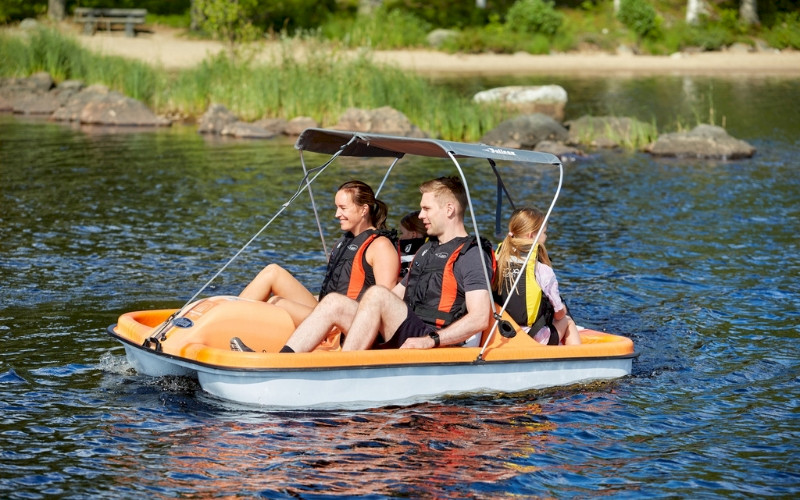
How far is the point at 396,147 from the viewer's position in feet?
31.3

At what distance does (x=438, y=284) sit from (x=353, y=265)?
0.73 metres

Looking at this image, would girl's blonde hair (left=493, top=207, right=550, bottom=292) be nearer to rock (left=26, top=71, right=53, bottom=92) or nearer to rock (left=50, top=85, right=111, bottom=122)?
rock (left=50, top=85, right=111, bottom=122)

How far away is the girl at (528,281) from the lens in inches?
353

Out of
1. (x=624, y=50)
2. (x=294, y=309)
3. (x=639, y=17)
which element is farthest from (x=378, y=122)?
(x=639, y=17)

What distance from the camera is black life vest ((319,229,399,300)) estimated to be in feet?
29.3

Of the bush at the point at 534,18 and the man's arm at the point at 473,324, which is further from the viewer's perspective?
the bush at the point at 534,18

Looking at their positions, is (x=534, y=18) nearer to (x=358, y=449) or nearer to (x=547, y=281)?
(x=547, y=281)

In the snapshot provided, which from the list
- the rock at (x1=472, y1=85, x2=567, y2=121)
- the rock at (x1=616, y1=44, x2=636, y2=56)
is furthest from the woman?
the rock at (x1=616, y1=44, x2=636, y2=56)

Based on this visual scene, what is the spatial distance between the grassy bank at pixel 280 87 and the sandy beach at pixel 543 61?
8.35m

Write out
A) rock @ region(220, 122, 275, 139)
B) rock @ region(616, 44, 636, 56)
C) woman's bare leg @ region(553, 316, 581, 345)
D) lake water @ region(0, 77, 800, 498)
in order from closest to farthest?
lake water @ region(0, 77, 800, 498) → woman's bare leg @ region(553, 316, 581, 345) → rock @ region(220, 122, 275, 139) → rock @ region(616, 44, 636, 56)

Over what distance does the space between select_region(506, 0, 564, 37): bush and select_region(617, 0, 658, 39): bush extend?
283 centimetres

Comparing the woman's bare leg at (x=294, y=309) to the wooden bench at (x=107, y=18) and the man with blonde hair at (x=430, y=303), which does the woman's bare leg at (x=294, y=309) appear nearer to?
the man with blonde hair at (x=430, y=303)

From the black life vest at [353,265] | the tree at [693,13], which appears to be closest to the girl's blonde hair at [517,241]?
the black life vest at [353,265]

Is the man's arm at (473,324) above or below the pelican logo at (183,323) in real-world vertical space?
above
